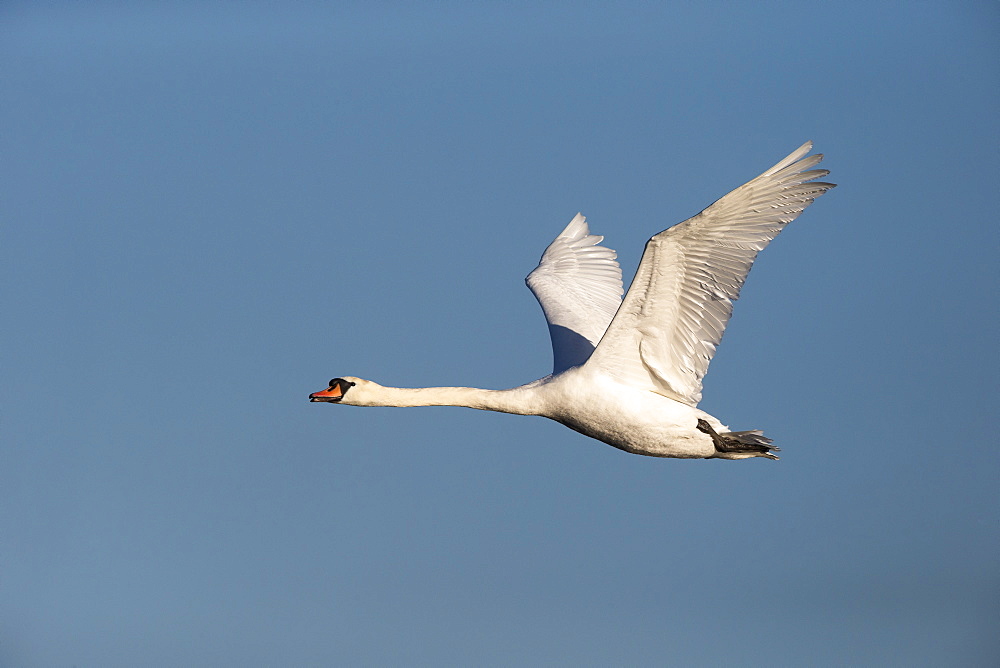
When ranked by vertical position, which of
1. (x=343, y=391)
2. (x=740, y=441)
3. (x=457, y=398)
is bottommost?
(x=740, y=441)

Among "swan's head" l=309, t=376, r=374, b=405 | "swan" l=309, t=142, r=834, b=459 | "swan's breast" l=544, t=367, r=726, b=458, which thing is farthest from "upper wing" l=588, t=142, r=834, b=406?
"swan's head" l=309, t=376, r=374, b=405

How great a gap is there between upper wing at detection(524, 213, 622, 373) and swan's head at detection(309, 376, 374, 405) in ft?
10.3

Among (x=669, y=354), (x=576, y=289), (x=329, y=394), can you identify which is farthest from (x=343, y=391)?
(x=576, y=289)

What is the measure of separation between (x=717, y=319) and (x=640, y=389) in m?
1.50

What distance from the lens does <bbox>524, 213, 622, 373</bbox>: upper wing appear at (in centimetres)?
1828

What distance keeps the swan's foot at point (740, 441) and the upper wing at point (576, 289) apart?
8.70 feet

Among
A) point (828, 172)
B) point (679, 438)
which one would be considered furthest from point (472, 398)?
point (828, 172)

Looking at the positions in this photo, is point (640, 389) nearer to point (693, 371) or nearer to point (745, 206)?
point (693, 371)

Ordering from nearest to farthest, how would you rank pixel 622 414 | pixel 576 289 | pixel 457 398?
pixel 622 414 → pixel 457 398 → pixel 576 289

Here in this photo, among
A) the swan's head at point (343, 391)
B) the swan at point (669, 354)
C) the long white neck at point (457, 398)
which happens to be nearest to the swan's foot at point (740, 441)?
the swan at point (669, 354)

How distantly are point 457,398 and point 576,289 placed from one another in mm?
5586

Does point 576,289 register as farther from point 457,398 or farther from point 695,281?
point 695,281

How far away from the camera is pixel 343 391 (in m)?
15.7

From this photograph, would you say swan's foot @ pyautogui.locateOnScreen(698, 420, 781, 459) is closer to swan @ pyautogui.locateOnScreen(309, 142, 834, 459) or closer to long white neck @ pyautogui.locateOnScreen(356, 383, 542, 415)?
swan @ pyautogui.locateOnScreen(309, 142, 834, 459)
